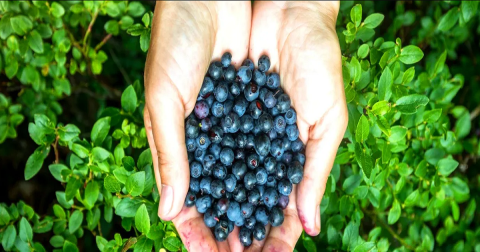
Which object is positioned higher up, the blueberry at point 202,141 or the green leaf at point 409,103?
the green leaf at point 409,103

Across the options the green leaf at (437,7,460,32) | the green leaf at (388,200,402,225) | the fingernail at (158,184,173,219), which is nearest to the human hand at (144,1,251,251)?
the fingernail at (158,184,173,219)

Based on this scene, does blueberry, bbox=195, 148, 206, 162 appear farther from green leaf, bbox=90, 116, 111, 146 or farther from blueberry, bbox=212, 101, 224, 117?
green leaf, bbox=90, 116, 111, 146

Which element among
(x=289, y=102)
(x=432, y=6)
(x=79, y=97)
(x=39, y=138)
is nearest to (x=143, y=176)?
(x=39, y=138)

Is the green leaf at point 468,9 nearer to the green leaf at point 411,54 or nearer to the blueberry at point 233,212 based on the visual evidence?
the green leaf at point 411,54

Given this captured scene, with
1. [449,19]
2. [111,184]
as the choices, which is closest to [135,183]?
[111,184]

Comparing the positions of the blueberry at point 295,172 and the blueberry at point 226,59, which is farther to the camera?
the blueberry at point 226,59

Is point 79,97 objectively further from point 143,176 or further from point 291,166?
point 291,166

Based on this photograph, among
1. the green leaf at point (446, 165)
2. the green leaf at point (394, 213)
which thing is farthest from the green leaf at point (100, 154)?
the green leaf at point (446, 165)
